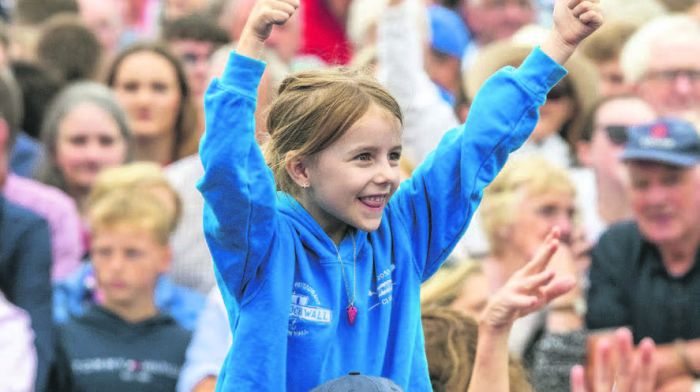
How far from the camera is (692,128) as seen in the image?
22.5 feet

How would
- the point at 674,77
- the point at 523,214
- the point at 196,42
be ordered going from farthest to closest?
1. the point at 196,42
2. the point at 674,77
3. the point at 523,214

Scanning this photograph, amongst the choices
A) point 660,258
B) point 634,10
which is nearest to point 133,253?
point 660,258

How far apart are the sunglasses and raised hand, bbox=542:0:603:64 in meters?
4.11

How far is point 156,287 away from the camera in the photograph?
6.84 metres

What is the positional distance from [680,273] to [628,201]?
54.2 inches

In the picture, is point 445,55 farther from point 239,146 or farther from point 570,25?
point 239,146

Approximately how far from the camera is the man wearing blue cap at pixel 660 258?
6422mm

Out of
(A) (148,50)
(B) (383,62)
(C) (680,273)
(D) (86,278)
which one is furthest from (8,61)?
(C) (680,273)

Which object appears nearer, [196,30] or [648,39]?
[648,39]

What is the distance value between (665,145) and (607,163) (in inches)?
47.8

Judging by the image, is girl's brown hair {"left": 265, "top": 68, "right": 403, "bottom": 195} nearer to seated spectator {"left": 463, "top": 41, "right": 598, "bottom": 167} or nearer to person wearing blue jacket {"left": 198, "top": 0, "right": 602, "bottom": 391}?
person wearing blue jacket {"left": 198, "top": 0, "right": 602, "bottom": 391}

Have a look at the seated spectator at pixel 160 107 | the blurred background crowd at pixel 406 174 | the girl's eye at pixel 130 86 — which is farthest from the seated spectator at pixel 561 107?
the girl's eye at pixel 130 86

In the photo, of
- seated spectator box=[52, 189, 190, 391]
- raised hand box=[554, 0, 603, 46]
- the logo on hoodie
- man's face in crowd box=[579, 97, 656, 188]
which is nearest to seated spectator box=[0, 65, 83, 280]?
seated spectator box=[52, 189, 190, 391]

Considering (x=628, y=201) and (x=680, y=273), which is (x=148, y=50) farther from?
(x=680, y=273)
